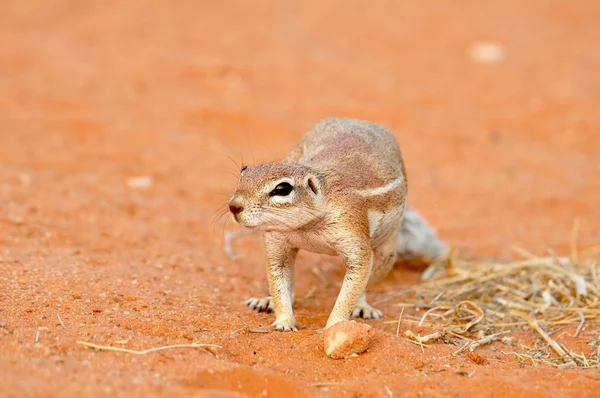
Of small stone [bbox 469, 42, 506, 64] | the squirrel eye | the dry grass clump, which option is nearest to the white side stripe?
the squirrel eye

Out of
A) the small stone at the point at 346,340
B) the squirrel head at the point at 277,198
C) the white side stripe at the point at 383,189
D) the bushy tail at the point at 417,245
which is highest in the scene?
the squirrel head at the point at 277,198

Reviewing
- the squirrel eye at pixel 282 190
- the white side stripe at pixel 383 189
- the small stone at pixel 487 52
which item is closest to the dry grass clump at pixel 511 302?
the white side stripe at pixel 383 189

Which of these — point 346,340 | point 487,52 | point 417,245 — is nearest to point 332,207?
point 346,340

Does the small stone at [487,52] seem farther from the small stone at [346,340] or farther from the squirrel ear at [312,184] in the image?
the small stone at [346,340]

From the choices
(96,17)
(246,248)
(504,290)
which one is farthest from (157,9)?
(504,290)

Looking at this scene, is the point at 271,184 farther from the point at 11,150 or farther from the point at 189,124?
the point at 189,124

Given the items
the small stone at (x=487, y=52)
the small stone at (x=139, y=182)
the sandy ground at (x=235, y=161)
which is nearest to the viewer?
the sandy ground at (x=235, y=161)
